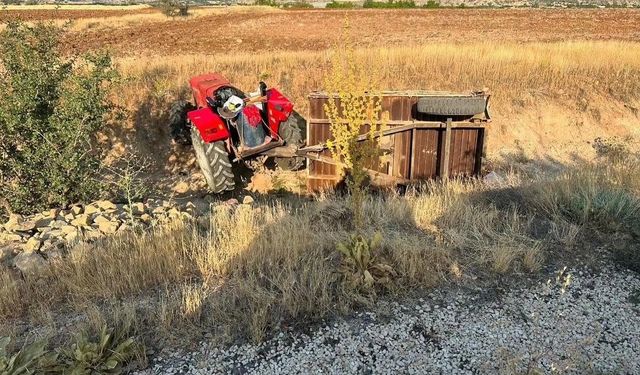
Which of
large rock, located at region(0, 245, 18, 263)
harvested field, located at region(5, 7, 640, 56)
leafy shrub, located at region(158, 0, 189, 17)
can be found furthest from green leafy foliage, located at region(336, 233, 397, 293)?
leafy shrub, located at region(158, 0, 189, 17)

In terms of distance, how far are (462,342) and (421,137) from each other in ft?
18.6

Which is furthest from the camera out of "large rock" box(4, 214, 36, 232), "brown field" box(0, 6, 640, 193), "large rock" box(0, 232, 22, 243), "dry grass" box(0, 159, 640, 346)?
"brown field" box(0, 6, 640, 193)

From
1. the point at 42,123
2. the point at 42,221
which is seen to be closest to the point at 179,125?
the point at 42,123

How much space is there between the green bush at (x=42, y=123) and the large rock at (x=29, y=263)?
214 centimetres

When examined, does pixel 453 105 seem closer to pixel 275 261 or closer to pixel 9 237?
pixel 275 261

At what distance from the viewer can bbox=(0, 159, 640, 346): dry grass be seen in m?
3.95

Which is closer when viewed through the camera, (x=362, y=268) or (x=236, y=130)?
(x=362, y=268)

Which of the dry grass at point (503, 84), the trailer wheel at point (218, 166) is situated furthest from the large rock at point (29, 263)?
the dry grass at point (503, 84)

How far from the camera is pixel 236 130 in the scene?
8914 millimetres

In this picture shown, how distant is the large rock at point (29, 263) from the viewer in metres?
4.56

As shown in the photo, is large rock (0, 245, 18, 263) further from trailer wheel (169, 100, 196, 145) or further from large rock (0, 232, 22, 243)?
trailer wheel (169, 100, 196, 145)

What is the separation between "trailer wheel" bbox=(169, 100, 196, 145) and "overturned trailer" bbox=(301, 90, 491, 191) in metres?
3.16

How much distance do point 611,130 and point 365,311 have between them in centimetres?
1150

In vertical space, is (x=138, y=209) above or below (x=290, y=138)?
below
